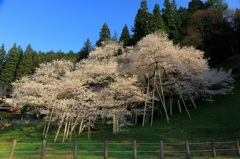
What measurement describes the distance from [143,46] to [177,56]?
13.9 feet

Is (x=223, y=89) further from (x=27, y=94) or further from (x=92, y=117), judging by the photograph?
(x=27, y=94)

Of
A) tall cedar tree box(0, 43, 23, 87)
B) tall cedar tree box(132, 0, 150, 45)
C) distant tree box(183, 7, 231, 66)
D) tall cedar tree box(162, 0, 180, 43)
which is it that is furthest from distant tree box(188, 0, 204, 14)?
tall cedar tree box(0, 43, 23, 87)

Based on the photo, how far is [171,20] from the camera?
1887 inches

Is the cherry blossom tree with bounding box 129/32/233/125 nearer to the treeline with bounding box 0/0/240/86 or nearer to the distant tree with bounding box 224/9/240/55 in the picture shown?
the treeline with bounding box 0/0/240/86

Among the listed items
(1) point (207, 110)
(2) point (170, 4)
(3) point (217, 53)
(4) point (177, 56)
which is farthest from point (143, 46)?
(2) point (170, 4)

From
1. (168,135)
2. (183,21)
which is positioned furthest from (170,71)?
(183,21)

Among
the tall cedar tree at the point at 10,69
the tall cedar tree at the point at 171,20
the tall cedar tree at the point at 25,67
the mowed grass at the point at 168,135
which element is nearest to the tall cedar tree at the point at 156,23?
the tall cedar tree at the point at 171,20

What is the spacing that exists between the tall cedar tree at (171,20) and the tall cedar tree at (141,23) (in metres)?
5.04

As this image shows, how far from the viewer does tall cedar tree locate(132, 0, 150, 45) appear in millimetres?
42938

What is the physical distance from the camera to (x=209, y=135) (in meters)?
18.0

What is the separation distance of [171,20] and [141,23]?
7.83m

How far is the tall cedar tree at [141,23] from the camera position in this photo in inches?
1690

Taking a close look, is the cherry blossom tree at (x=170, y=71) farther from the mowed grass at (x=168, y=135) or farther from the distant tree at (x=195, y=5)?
the distant tree at (x=195, y=5)

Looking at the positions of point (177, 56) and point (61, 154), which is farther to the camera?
point (177, 56)
